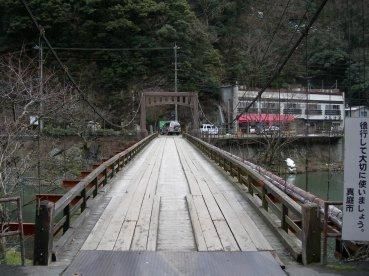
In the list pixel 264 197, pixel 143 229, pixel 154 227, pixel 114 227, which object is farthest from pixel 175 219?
pixel 264 197

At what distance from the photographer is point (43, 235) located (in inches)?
177

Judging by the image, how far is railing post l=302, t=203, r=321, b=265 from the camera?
445 centimetres

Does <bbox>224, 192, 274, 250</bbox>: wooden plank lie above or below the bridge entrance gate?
below

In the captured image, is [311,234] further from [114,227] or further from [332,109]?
[332,109]

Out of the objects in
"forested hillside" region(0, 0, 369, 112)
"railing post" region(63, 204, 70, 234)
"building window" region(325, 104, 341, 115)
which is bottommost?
"railing post" region(63, 204, 70, 234)

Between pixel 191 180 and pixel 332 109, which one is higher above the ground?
pixel 332 109

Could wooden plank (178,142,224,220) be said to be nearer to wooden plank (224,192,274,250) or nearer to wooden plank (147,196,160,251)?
wooden plank (224,192,274,250)

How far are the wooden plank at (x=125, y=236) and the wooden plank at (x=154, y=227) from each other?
23 cm

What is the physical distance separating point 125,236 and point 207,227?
3.72ft

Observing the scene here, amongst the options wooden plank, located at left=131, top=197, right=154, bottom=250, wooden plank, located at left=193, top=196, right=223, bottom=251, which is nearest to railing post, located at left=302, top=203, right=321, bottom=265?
wooden plank, located at left=193, top=196, right=223, bottom=251

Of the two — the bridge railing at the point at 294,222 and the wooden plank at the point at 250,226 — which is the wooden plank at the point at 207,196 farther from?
the bridge railing at the point at 294,222

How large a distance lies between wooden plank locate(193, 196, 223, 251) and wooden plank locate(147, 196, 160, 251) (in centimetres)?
60

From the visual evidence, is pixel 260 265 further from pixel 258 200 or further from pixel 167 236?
pixel 258 200

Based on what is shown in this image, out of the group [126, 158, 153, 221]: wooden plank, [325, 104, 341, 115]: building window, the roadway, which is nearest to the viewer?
the roadway
